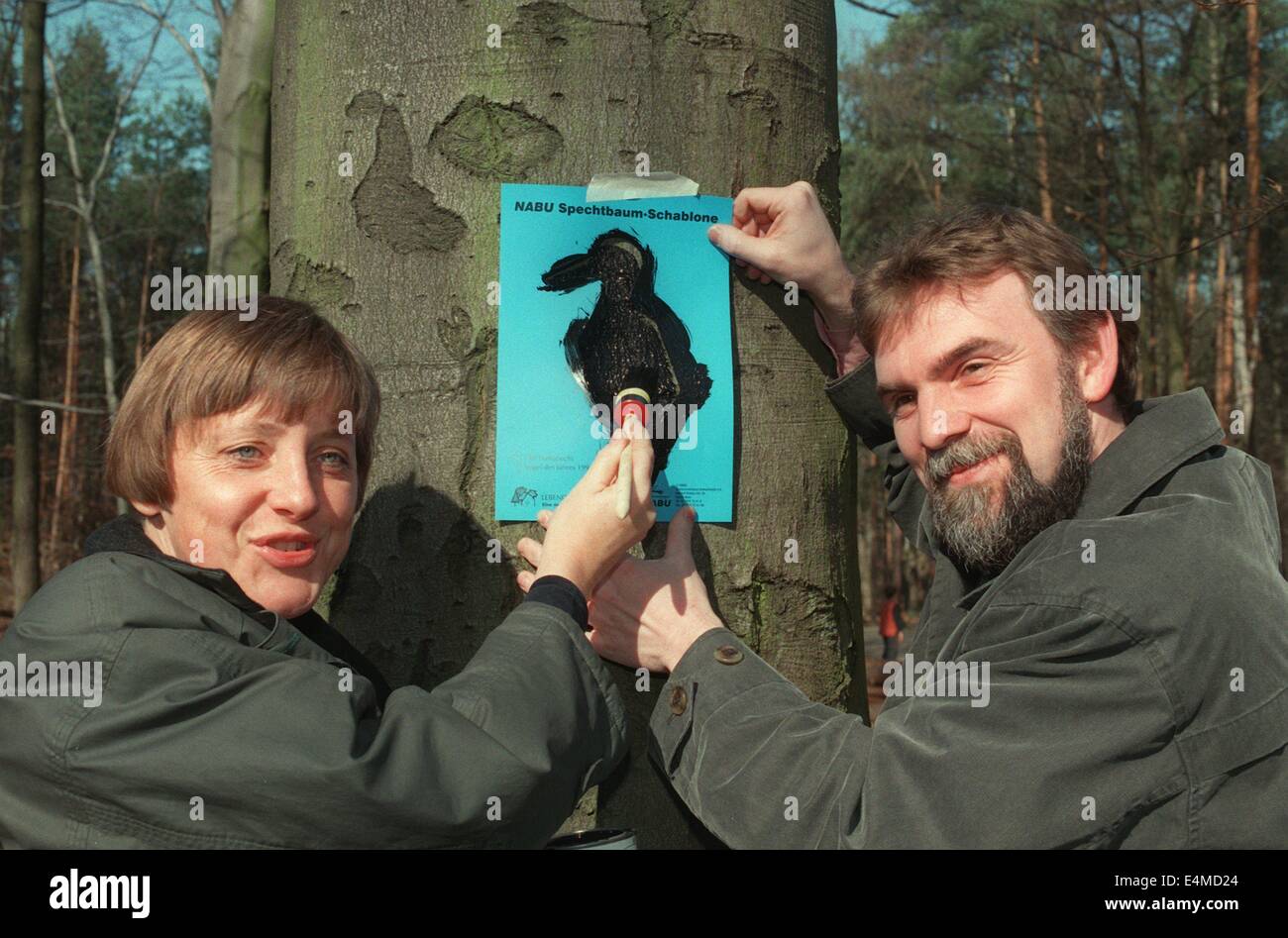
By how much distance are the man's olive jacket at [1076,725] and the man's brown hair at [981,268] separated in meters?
0.40

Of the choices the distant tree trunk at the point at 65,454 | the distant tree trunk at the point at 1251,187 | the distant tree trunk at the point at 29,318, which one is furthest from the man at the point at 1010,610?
the distant tree trunk at the point at 65,454

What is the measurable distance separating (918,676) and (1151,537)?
Answer: 1.35 ft

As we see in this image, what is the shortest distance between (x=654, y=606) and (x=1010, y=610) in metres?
0.54

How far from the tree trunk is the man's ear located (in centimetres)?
53

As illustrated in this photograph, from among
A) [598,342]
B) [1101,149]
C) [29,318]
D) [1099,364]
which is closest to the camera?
[598,342]

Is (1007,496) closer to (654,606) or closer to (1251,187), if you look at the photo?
(654,606)

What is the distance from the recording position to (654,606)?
1833 mm

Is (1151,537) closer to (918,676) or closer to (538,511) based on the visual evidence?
(918,676)

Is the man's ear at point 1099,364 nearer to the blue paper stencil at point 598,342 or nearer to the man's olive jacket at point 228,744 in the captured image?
the blue paper stencil at point 598,342

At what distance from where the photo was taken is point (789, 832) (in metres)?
1.66

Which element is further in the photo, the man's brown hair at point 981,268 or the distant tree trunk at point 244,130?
the distant tree trunk at point 244,130

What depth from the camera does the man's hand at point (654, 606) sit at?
183 cm

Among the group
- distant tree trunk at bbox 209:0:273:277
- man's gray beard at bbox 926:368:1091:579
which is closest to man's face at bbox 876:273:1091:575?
man's gray beard at bbox 926:368:1091:579

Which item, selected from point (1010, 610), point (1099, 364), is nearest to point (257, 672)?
point (1010, 610)
